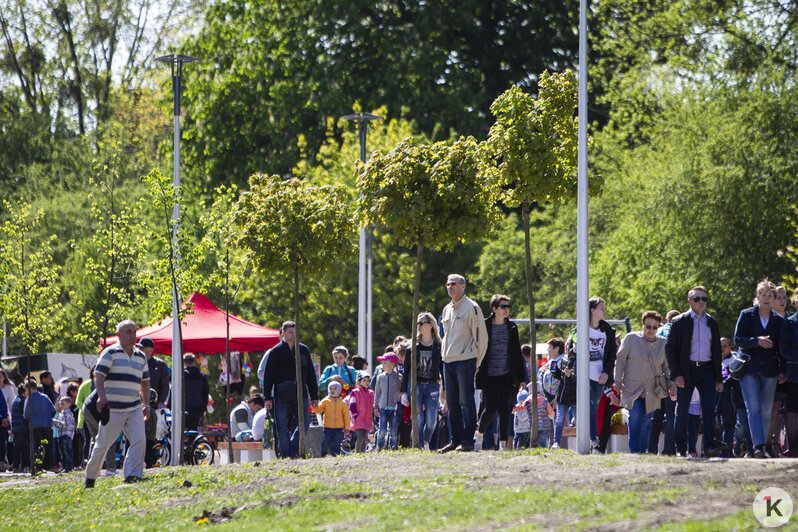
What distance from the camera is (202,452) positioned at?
20.6 meters

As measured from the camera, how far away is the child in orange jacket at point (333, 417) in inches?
751

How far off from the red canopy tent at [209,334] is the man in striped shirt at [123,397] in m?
10.3

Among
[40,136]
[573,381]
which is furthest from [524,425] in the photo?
[40,136]

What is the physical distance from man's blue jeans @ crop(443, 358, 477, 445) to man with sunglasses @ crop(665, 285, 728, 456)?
2.30 m

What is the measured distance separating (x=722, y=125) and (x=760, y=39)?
373cm

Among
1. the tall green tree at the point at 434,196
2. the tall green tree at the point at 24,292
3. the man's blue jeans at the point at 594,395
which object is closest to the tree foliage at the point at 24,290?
the tall green tree at the point at 24,292

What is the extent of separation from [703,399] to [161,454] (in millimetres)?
10368

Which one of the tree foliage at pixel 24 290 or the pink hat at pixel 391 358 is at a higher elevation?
the tree foliage at pixel 24 290

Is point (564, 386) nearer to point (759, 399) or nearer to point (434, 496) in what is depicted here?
point (759, 399)

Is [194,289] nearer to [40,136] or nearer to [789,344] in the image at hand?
[789,344]

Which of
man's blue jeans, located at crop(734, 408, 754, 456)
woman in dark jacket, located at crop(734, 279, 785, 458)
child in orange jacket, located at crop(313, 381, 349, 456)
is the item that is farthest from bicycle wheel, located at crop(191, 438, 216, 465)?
woman in dark jacket, located at crop(734, 279, 785, 458)

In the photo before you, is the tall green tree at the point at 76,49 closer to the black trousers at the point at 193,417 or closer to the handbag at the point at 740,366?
the black trousers at the point at 193,417

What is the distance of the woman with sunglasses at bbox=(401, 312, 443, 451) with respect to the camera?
16172 mm

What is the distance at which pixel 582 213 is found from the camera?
14.1 m
